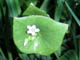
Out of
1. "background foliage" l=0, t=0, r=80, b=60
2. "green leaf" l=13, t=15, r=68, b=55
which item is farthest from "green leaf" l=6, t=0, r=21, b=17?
"green leaf" l=13, t=15, r=68, b=55

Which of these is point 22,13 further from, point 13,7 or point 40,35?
point 40,35

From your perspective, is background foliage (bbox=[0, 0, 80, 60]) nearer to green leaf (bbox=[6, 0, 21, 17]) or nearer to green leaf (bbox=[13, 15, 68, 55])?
green leaf (bbox=[6, 0, 21, 17])

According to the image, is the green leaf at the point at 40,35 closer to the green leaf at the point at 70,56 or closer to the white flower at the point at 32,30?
the white flower at the point at 32,30

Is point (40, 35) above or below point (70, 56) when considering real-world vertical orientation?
above

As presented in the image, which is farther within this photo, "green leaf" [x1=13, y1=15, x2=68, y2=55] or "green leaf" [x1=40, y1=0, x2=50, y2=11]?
"green leaf" [x1=40, y1=0, x2=50, y2=11]

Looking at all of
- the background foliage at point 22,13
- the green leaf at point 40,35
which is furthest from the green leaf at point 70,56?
the green leaf at point 40,35

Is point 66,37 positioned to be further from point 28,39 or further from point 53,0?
→ point 28,39

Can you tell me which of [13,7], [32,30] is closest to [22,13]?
[13,7]
